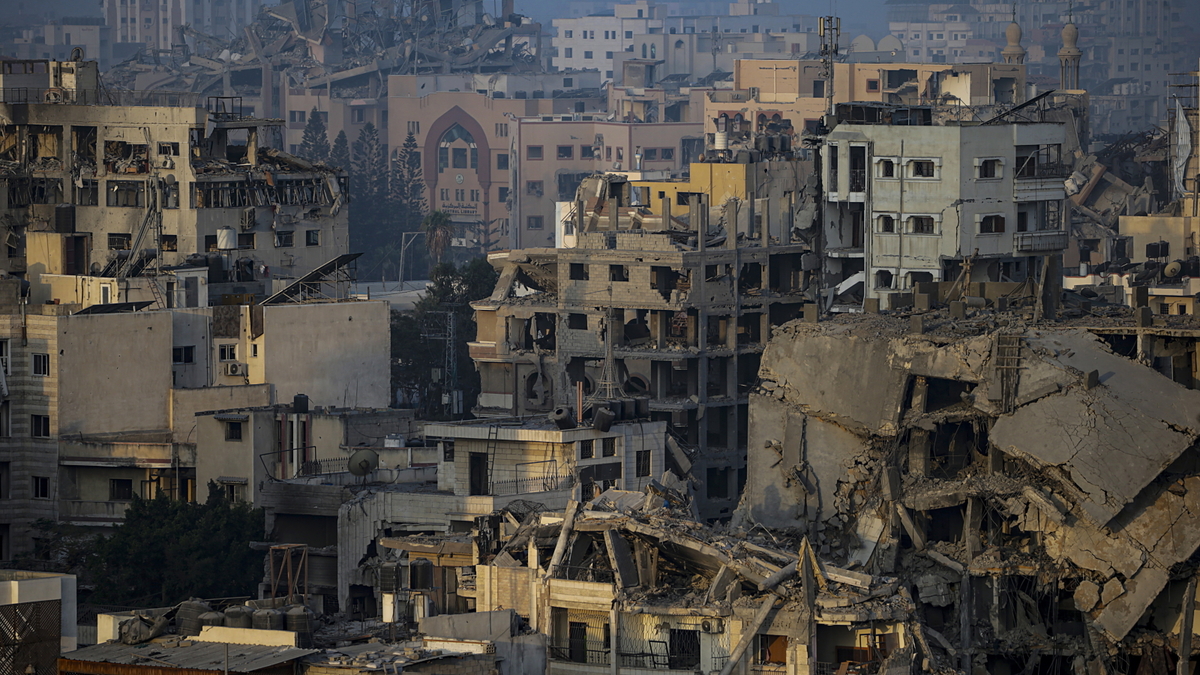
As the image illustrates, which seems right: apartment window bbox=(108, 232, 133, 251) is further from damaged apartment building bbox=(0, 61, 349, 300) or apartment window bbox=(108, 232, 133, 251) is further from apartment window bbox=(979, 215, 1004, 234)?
apartment window bbox=(979, 215, 1004, 234)

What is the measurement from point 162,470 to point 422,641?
21.9 meters

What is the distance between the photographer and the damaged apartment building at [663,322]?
7050 cm

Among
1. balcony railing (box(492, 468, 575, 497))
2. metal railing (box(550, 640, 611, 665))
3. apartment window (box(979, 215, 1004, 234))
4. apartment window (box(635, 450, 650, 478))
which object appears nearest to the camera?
metal railing (box(550, 640, 611, 665))

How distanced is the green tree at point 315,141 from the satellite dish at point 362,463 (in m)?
101

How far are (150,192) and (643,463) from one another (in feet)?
88.7

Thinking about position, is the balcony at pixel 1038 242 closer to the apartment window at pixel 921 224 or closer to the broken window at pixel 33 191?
the apartment window at pixel 921 224

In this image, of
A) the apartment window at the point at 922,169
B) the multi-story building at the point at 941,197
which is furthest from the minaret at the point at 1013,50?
the apartment window at the point at 922,169

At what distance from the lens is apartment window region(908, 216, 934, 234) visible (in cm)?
7038

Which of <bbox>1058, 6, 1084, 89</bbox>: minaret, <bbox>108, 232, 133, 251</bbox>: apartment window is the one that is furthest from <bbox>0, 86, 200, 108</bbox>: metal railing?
<bbox>1058, 6, 1084, 89</bbox>: minaret

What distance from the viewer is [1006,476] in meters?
50.2

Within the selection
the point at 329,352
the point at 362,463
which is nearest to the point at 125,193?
the point at 329,352

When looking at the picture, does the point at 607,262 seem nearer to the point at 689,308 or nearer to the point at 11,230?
the point at 689,308

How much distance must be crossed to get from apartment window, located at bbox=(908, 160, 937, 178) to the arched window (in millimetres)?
94322

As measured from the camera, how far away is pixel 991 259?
70.0 meters
